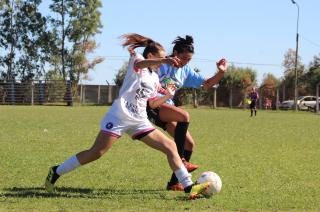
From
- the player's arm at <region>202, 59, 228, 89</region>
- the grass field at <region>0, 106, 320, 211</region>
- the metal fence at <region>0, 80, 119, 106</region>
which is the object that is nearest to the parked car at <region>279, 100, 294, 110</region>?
the metal fence at <region>0, 80, 119, 106</region>

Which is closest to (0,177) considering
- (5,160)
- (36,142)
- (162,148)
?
(5,160)

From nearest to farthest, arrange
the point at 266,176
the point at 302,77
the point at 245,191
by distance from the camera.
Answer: the point at 245,191 < the point at 266,176 < the point at 302,77

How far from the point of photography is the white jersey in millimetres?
6426

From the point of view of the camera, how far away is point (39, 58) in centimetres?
5734

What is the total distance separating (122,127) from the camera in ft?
21.1

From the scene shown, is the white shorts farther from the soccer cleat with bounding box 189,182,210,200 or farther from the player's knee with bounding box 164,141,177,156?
the soccer cleat with bounding box 189,182,210,200

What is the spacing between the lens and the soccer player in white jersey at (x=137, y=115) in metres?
6.42

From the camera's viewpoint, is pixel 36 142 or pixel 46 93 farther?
pixel 46 93

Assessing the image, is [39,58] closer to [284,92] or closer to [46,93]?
[46,93]

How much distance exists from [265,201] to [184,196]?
94cm

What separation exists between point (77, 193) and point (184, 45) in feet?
7.42

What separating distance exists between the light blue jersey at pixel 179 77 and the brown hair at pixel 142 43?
2.42 ft

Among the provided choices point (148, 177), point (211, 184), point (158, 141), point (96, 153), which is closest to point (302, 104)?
point (148, 177)

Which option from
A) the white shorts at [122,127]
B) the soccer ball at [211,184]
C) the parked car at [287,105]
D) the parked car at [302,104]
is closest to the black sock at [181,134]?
the soccer ball at [211,184]
